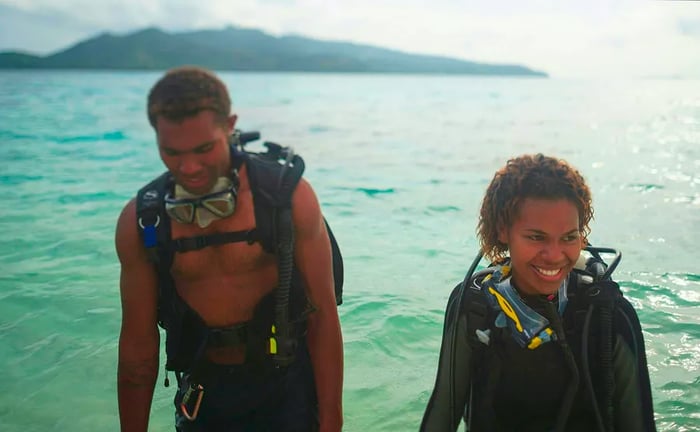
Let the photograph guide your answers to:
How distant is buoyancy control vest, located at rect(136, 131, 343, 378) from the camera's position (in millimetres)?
2307

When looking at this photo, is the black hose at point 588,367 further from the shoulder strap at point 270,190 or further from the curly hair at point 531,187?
the shoulder strap at point 270,190

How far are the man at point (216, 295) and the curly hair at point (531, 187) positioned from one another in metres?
0.75

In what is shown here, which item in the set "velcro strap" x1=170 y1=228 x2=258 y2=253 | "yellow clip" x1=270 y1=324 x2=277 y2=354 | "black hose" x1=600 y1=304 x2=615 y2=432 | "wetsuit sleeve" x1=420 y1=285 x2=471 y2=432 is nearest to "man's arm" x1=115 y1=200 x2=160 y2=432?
"velcro strap" x1=170 y1=228 x2=258 y2=253

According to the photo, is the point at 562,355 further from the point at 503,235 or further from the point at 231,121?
the point at 231,121

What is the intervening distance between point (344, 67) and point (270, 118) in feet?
388

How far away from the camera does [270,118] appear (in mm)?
30922

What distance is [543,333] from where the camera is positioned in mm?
2262

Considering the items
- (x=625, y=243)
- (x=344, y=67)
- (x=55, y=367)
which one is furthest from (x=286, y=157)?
(x=344, y=67)

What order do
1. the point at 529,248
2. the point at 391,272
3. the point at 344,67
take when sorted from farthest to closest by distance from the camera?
the point at 344,67
the point at 391,272
the point at 529,248

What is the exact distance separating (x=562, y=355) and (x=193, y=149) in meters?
1.63

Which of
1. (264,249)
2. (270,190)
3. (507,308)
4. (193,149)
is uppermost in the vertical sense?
(193,149)

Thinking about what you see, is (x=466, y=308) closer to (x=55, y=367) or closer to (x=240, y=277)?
(x=240, y=277)

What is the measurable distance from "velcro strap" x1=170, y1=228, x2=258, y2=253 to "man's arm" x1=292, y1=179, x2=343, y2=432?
0.19m

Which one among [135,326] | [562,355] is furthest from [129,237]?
[562,355]
